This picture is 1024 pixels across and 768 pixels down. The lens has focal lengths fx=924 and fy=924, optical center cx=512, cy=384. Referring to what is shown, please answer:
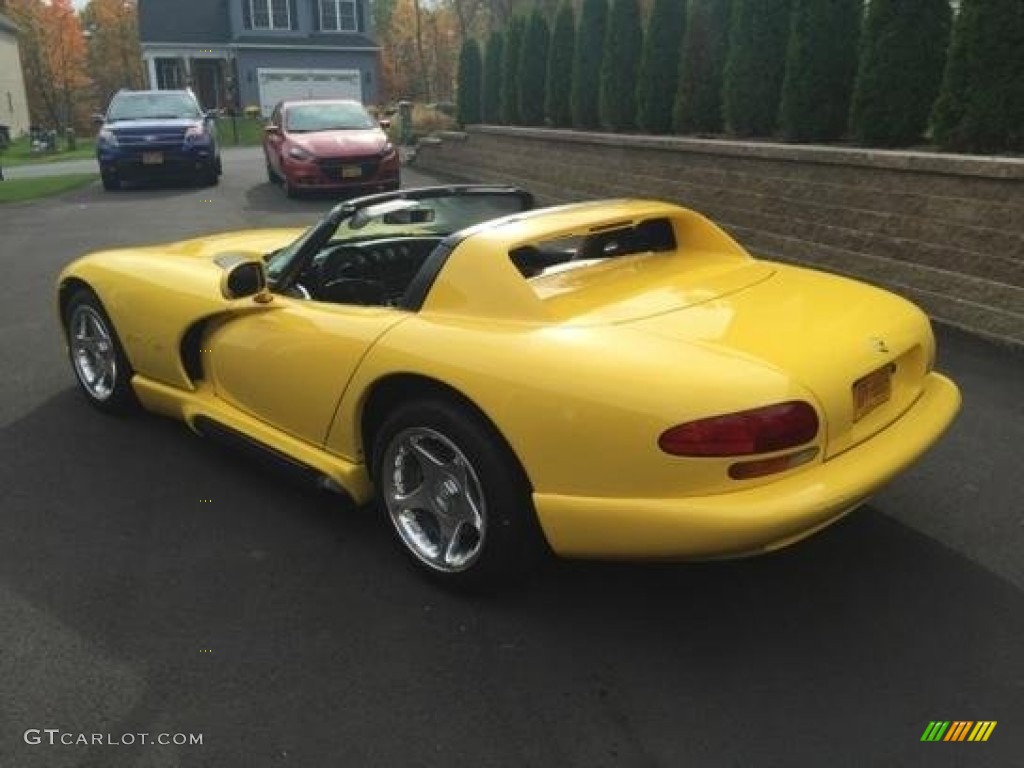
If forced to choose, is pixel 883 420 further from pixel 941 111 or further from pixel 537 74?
pixel 537 74

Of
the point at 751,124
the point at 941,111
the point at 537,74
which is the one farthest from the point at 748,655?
the point at 537,74

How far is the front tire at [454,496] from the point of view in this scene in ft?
9.32

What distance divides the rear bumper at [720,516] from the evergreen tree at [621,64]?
30.2 ft

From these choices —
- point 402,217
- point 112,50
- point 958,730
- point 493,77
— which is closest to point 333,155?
point 493,77

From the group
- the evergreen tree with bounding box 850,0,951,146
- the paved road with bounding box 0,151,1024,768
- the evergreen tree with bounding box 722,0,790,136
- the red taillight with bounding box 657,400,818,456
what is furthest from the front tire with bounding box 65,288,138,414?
the evergreen tree with bounding box 722,0,790,136

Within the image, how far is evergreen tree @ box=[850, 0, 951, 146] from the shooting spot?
7.06m

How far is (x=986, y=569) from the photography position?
3.23m

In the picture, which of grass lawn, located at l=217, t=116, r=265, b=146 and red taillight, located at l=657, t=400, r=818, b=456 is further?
grass lawn, located at l=217, t=116, r=265, b=146

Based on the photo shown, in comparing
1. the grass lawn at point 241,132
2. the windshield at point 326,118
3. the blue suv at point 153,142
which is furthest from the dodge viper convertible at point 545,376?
the grass lawn at point 241,132

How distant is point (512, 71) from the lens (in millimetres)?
14961

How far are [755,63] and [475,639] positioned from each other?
24.6 ft

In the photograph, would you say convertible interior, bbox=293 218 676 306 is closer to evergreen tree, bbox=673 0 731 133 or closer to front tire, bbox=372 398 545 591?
front tire, bbox=372 398 545 591

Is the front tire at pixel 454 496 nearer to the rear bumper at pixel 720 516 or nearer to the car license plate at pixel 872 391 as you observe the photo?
the rear bumper at pixel 720 516

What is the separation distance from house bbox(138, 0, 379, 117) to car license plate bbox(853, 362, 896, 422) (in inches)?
1677
